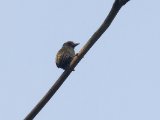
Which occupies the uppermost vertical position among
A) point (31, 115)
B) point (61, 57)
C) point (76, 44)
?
point (76, 44)

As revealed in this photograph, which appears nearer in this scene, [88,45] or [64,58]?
[88,45]

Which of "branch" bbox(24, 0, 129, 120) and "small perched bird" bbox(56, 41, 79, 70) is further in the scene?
"small perched bird" bbox(56, 41, 79, 70)

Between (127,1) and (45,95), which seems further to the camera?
(45,95)

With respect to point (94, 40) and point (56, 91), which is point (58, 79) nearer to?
point (56, 91)

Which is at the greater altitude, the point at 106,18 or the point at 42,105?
the point at 106,18

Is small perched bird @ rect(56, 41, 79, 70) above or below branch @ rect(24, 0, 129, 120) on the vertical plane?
above

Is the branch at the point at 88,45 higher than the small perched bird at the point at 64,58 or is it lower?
lower

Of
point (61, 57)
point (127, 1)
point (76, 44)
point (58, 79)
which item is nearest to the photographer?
point (127, 1)

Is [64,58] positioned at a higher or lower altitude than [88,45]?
higher

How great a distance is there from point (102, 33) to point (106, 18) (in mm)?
120

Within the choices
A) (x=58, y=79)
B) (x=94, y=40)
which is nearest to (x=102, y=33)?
(x=94, y=40)

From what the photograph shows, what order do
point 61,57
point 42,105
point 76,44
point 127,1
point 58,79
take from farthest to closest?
point 76,44
point 61,57
point 58,79
point 42,105
point 127,1

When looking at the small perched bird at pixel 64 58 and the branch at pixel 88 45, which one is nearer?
the branch at pixel 88 45

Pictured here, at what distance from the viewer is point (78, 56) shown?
9.89ft
